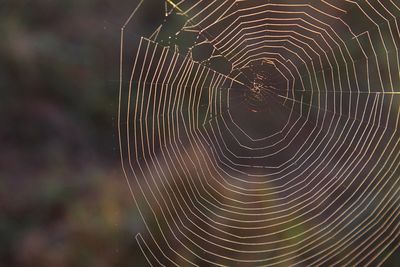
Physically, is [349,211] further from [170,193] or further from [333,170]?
[170,193]

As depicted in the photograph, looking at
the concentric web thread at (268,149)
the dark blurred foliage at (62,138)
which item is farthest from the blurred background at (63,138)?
the concentric web thread at (268,149)

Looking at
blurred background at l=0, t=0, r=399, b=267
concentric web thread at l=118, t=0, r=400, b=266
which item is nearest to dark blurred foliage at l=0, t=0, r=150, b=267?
blurred background at l=0, t=0, r=399, b=267

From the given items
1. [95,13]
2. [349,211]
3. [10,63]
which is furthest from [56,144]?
[349,211]

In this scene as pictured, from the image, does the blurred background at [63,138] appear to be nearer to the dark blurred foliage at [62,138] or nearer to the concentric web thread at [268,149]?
the dark blurred foliage at [62,138]

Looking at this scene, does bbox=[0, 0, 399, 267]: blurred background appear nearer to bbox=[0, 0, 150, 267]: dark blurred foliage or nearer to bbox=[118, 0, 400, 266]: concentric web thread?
bbox=[0, 0, 150, 267]: dark blurred foliage

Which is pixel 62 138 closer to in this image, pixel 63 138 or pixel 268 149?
pixel 63 138


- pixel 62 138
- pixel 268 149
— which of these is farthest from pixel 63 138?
pixel 268 149
